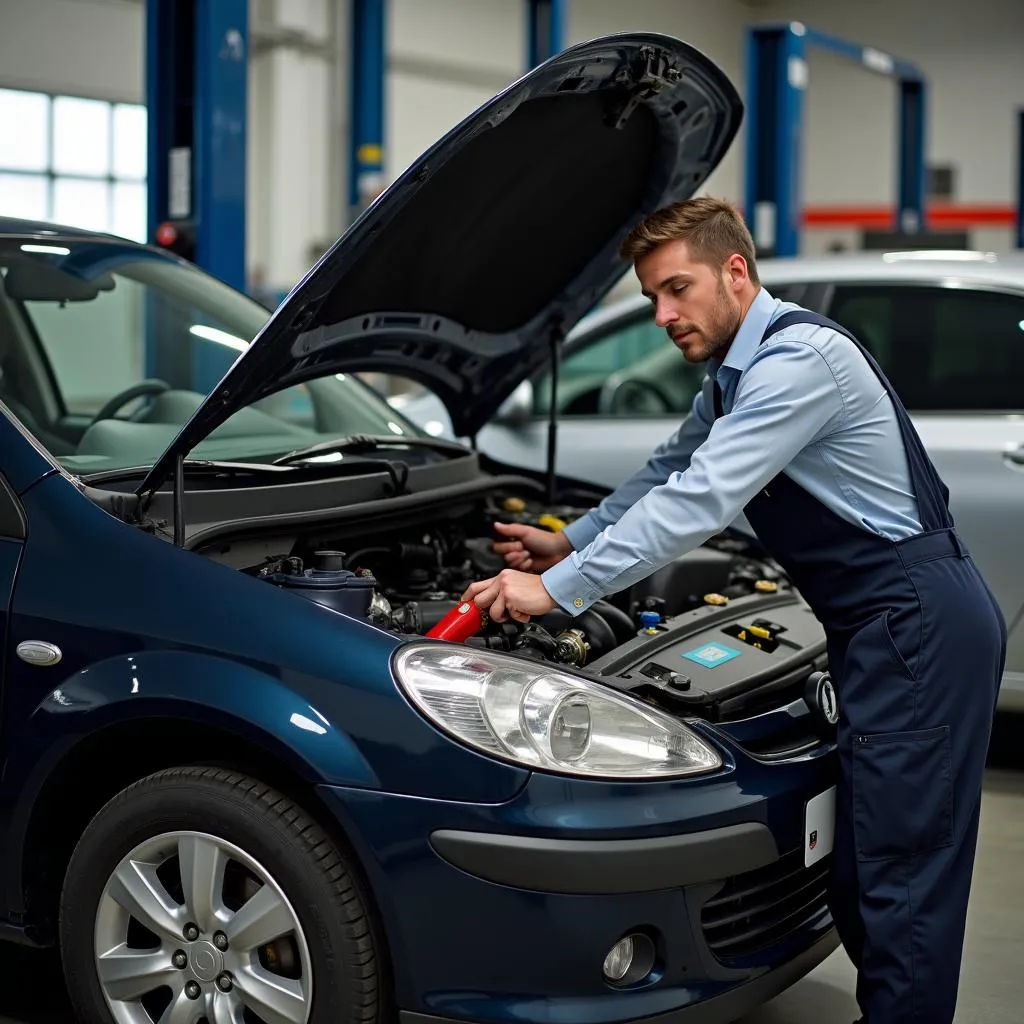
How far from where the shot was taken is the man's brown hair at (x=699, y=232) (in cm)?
242

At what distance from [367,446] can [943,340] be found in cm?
211

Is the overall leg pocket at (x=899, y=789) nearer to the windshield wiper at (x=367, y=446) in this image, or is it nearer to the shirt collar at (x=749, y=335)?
the shirt collar at (x=749, y=335)

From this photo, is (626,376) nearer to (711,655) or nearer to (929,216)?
(711,655)

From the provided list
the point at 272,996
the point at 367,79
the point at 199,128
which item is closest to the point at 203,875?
the point at 272,996

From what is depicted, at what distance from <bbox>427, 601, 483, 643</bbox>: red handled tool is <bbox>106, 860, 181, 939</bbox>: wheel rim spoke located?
0.58 meters

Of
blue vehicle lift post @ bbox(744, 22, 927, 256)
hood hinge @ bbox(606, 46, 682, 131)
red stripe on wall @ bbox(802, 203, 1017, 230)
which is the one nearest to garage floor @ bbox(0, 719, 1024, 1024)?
hood hinge @ bbox(606, 46, 682, 131)

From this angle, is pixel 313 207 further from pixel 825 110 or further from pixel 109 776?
pixel 109 776

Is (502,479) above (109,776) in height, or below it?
above

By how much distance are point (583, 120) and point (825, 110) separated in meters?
21.9

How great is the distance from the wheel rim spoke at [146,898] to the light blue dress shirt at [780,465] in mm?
756

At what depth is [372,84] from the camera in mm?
9555

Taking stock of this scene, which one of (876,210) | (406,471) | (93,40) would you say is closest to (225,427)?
(406,471)

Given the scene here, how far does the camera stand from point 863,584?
92.7 inches

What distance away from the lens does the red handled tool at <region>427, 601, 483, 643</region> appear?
2.42m
